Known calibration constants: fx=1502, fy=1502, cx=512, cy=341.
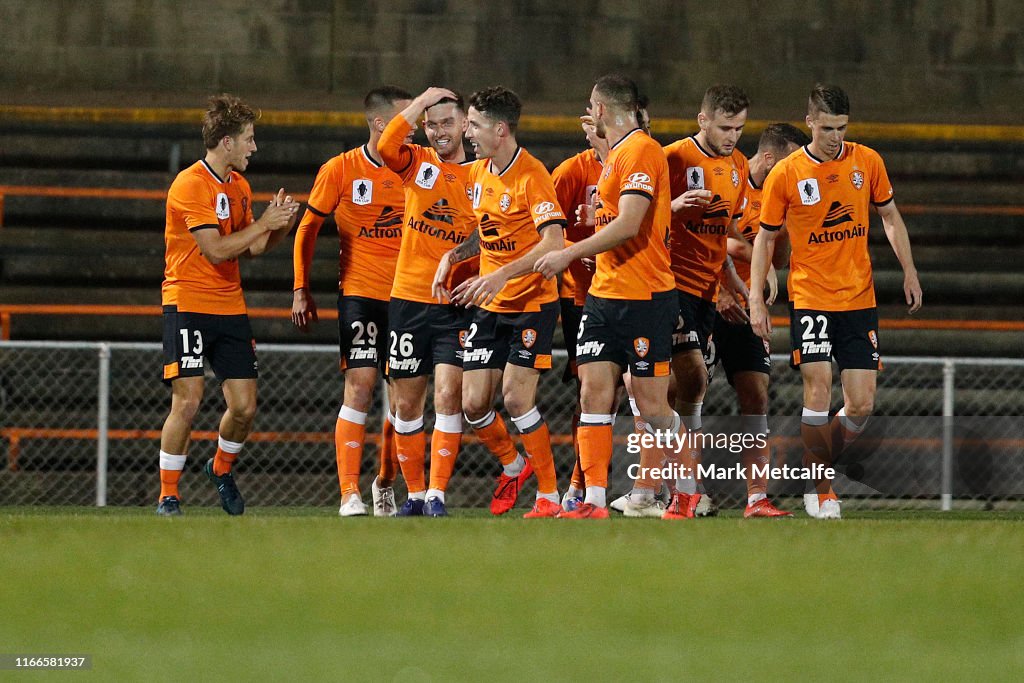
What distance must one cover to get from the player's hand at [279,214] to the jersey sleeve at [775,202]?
243 cm

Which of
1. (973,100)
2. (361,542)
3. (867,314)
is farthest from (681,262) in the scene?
(973,100)

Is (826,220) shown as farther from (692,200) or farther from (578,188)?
(578,188)

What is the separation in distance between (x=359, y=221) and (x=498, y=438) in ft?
4.51

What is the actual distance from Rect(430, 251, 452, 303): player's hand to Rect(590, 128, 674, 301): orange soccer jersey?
76cm

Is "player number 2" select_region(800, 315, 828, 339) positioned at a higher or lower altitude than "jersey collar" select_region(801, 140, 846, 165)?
lower

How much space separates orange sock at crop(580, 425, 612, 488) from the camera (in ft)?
23.0

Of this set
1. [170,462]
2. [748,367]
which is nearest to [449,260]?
[748,367]

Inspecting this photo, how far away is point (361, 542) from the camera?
5.48 metres

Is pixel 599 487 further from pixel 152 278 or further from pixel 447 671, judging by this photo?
pixel 152 278

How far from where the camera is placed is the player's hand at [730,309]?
26.3 ft

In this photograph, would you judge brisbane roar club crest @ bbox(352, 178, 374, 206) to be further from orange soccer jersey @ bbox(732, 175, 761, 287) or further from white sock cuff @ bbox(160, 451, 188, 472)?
orange soccer jersey @ bbox(732, 175, 761, 287)

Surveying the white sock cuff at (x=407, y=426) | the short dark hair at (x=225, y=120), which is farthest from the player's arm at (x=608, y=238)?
the short dark hair at (x=225, y=120)

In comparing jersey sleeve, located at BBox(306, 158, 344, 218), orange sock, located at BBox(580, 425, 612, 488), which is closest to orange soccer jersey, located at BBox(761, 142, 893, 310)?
orange sock, located at BBox(580, 425, 612, 488)

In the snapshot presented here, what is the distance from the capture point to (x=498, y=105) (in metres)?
7.21
